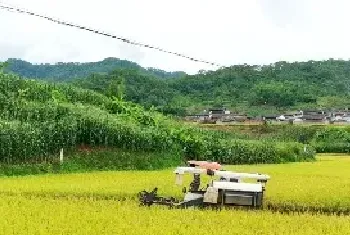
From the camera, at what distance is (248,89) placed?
6625 centimetres

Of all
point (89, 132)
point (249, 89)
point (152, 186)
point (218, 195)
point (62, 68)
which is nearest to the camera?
point (218, 195)

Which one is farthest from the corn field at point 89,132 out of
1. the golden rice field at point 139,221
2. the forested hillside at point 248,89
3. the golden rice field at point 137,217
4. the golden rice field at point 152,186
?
the forested hillside at point 248,89

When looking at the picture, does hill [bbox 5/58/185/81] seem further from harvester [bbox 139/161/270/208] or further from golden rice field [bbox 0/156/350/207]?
harvester [bbox 139/161/270/208]

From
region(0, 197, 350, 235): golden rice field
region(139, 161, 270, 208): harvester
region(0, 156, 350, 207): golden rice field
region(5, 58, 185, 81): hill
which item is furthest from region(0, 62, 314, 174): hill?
region(5, 58, 185, 81): hill

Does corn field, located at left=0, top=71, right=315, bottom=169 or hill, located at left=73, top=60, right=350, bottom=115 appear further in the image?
hill, located at left=73, top=60, right=350, bottom=115

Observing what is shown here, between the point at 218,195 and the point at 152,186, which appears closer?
the point at 218,195

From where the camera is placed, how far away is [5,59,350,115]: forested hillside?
58594 millimetres

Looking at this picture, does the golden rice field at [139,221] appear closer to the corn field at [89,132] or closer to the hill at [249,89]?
the corn field at [89,132]

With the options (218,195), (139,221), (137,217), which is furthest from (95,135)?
(139,221)

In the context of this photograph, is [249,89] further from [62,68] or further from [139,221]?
[139,221]

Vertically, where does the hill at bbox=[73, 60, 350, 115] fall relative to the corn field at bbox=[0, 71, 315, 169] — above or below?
above

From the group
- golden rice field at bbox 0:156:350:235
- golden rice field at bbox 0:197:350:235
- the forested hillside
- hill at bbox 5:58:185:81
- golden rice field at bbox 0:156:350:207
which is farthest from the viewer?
hill at bbox 5:58:185:81

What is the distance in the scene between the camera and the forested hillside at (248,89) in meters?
58.6

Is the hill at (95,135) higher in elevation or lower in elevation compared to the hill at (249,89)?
lower
